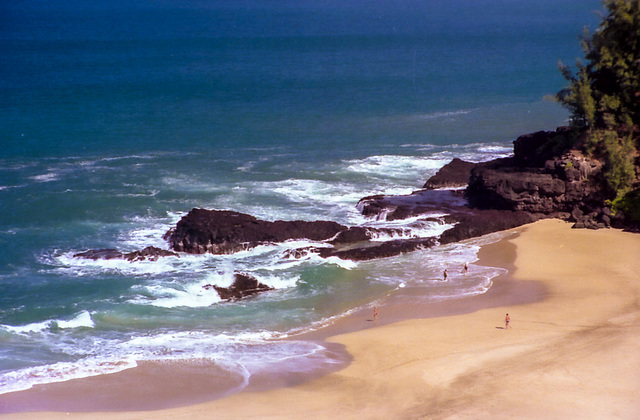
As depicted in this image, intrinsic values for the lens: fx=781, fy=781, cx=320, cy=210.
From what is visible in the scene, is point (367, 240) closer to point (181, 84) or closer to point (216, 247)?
point (216, 247)

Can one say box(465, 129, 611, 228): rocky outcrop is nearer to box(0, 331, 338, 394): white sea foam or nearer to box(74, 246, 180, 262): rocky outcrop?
box(74, 246, 180, 262): rocky outcrop

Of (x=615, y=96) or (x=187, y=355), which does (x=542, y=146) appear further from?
(x=187, y=355)

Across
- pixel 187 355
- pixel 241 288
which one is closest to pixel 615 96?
pixel 241 288

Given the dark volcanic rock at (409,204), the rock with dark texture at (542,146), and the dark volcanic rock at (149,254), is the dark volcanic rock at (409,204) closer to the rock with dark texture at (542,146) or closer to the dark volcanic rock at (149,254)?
the rock with dark texture at (542,146)

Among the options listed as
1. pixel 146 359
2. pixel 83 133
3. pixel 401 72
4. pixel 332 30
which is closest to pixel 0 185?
pixel 83 133

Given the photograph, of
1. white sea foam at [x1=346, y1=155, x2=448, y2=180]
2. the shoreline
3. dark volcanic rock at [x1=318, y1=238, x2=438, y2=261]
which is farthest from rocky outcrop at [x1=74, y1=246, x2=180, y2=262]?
white sea foam at [x1=346, y1=155, x2=448, y2=180]

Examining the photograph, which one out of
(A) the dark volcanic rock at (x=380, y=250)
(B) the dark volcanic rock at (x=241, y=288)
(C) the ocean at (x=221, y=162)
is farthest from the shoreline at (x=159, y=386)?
(A) the dark volcanic rock at (x=380, y=250)
